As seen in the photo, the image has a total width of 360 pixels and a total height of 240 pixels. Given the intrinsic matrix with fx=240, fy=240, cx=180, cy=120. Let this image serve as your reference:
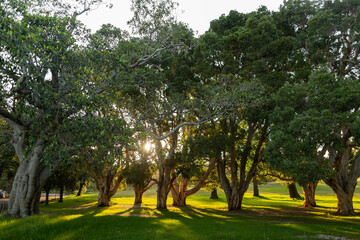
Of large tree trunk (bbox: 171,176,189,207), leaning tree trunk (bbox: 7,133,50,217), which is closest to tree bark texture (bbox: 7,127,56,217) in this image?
leaning tree trunk (bbox: 7,133,50,217)

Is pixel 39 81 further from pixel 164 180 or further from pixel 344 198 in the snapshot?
pixel 344 198

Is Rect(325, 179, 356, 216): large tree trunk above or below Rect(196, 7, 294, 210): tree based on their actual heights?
below

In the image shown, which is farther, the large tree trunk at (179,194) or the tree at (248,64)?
the large tree trunk at (179,194)

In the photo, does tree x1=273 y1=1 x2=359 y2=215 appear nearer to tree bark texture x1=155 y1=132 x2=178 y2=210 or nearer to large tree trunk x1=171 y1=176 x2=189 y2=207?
tree bark texture x1=155 y1=132 x2=178 y2=210

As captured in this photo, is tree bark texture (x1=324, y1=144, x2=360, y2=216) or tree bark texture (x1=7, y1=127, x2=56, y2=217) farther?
tree bark texture (x1=324, y1=144, x2=360, y2=216)

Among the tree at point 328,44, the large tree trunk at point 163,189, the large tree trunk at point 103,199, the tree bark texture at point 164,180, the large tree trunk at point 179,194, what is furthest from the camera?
the large tree trunk at point 179,194

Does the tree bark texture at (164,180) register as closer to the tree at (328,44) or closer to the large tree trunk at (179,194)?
the large tree trunk at (179,194)

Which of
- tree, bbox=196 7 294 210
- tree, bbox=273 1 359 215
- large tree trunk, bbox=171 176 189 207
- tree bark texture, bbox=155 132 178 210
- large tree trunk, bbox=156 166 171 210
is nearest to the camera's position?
tree, bbox=196 7 294 210

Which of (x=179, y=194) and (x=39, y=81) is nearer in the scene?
(x=39, y=81)

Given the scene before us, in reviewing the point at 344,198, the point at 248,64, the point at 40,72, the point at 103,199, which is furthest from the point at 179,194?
the point at 40,72

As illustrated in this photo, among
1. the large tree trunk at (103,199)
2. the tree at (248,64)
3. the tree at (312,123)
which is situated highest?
the tree at (248,64)

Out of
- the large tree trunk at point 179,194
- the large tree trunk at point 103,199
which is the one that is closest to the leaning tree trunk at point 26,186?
the large tree trunk at point 103,199

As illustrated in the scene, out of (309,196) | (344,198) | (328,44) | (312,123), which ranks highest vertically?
(328,44)

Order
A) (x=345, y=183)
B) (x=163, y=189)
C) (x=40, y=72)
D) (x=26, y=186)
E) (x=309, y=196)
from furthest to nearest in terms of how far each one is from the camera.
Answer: (x=309, y=196) → (x=163, y=189) → (x=345, y=183) → (x=26, y=186) → (x=40, y=72)
